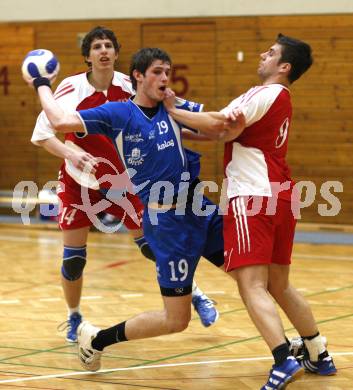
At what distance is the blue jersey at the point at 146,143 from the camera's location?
18.5ft

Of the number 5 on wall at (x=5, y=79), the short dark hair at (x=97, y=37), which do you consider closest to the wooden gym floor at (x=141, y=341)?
the short dark hair at (x=97, y=37)

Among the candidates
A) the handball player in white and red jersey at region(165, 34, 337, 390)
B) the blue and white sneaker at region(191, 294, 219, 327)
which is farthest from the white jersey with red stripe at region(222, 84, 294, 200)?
the blue and white sneaker at region(191, 294, 219, 327)

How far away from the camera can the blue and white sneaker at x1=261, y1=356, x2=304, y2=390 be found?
17.6 feet

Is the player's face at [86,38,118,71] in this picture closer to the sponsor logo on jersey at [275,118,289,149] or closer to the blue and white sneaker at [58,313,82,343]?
the sponsor logo on jersey at [275,118,289,149]

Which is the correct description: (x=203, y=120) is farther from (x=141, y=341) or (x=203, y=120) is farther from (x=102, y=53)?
(x=141, y=341)

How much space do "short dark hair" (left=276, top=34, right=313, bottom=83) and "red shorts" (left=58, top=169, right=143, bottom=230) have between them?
1892mm

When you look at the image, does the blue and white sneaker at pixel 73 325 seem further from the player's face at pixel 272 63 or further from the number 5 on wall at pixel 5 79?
the number 5 on wall at pixel 5 79

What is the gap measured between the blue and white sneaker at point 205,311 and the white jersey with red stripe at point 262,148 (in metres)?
1.73

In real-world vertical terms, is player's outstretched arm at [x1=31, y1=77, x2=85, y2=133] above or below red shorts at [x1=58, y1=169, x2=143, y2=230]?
above

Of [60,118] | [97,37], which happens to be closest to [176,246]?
[60,118]

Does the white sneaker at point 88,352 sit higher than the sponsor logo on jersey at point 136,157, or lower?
lower

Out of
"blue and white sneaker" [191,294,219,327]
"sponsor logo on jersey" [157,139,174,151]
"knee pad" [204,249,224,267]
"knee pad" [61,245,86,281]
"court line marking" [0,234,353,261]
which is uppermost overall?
"sponsor logo on jersey" [157,139,174,151]

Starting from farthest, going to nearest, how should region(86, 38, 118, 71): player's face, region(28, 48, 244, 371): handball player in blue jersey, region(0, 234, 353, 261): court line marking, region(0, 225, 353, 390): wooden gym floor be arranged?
region(0, 234, 353, 261): court line marking → region(86, 38, 118, 71): player's face → region(0, 225, 353, 390): wooden gym floor → region(28, 48, 244, 371): handball player in blue jersey

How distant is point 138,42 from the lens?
48.8 feet
